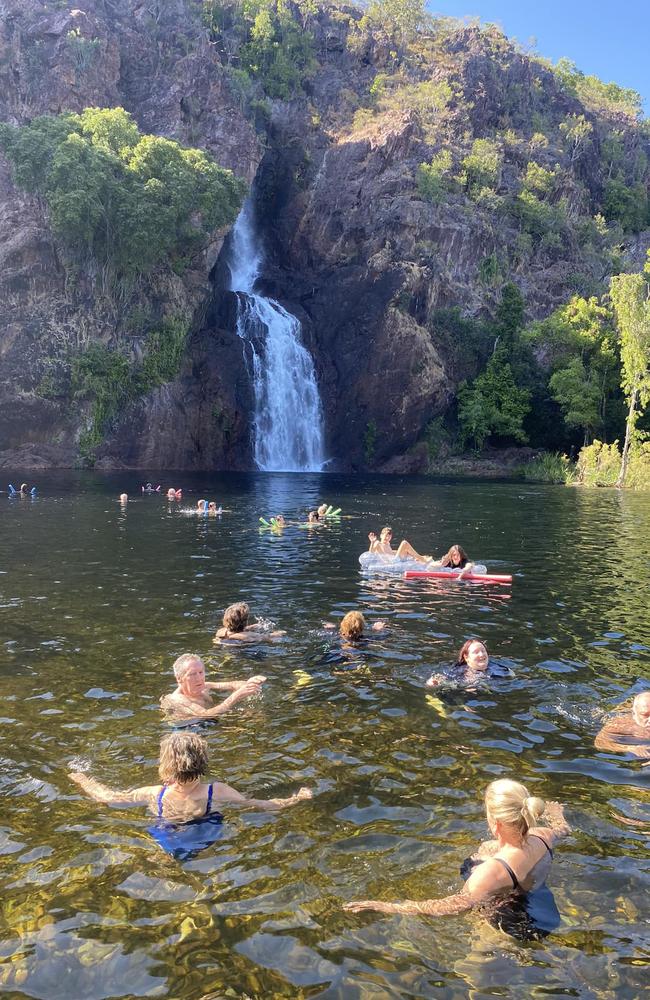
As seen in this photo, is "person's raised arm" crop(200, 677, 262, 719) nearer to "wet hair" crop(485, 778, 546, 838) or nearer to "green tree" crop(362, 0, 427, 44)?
"wet hair" crop(485, 778, 546, 838)

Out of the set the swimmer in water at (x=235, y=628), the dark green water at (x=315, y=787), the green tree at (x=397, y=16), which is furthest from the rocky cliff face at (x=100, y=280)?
the swimmer in water at (x=235, y=628)

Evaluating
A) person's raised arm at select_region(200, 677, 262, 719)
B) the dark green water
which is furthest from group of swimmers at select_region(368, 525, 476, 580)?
person's raised arm at select_region(200, 677, 262, 719)

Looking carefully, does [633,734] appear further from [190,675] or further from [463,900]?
[190,675]

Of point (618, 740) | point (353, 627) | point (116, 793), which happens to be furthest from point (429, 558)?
point (116, 793)

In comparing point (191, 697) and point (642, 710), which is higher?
point (642, 710)

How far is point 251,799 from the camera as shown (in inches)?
296

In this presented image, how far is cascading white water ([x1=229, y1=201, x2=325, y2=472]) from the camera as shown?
7175cm

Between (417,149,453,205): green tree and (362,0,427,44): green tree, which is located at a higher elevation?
(362,0,427,44): green tree

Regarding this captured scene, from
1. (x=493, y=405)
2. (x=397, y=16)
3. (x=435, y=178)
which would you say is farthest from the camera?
(x=397, y=16)

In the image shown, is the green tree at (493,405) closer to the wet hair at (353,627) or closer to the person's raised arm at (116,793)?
the wet hair at (353,627)

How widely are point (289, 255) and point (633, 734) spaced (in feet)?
261

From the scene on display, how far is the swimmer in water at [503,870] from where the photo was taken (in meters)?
5.66

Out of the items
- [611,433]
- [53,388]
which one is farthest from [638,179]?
[53,388]

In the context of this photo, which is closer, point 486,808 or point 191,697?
point 486,808
